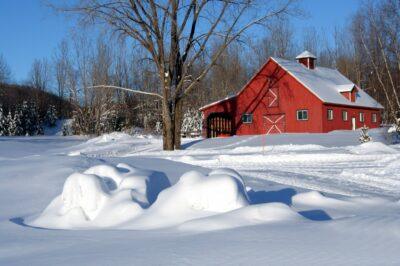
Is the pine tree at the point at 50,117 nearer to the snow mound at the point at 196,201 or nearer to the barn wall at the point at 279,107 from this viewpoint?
the barn wall at the point at 279,107

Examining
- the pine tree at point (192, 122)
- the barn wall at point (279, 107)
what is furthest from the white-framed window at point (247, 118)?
the pine tree at point (192, 122)

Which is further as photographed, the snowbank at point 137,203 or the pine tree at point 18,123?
the pine tree at point 18,123

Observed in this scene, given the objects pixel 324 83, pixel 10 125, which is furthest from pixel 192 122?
pixel 10 125

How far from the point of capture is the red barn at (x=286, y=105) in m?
40.2

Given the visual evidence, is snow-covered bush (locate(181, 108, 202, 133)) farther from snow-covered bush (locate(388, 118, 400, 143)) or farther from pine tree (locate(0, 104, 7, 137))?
snow-covered bush (locate(388, 118, 400, 143))

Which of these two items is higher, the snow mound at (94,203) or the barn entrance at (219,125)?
the barn entrance at (219,125)

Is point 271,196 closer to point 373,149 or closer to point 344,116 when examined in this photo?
point 373,149

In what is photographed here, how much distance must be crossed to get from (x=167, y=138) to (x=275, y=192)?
64.5ft

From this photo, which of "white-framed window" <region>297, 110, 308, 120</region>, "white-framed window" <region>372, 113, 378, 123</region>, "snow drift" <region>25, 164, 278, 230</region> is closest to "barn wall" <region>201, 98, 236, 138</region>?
"white-framed window" <region>297, 110, 308, 120</region>

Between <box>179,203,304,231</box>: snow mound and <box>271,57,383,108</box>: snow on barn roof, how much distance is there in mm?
34475

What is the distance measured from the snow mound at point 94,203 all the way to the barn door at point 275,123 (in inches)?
1371

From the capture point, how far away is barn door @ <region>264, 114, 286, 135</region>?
4156cm

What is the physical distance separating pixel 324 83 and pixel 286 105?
5484 millimetres

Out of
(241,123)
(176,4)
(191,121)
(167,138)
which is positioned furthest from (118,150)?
(191,121)
